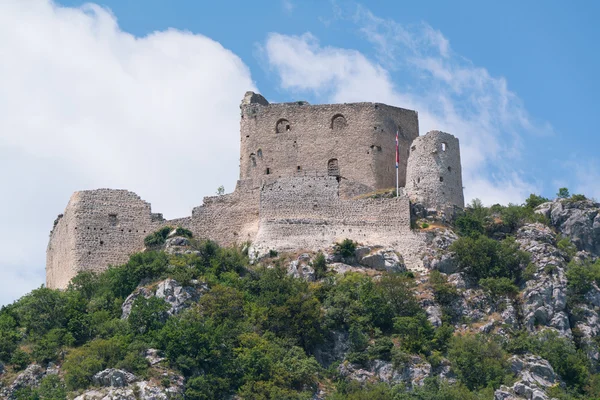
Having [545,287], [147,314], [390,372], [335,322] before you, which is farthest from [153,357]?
[545,287]

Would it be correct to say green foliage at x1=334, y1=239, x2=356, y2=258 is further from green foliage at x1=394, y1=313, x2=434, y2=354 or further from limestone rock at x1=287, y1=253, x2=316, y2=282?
green foliage at x1=394, y1=313, x2=434, y2=354

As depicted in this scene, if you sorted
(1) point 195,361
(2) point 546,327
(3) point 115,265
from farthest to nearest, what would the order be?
(3) point 115,265
(2) point 546,327
(1) point 195,361

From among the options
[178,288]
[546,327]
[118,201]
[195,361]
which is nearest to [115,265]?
[118,201]

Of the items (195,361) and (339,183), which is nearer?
(195,361)

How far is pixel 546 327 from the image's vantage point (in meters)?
64.0

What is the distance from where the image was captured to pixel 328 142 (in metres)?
75.4

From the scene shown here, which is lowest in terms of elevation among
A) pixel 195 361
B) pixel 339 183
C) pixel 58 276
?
pixel 195 361

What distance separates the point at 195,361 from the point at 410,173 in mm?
18349

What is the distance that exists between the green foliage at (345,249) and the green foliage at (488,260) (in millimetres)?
4734

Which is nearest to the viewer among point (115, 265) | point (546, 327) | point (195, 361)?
point (195, 361)

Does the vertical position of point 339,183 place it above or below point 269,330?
above

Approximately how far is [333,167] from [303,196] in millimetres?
3942

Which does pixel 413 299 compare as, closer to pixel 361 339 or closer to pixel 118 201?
pixel 361 339

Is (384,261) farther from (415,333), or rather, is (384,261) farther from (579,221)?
(579,221)
